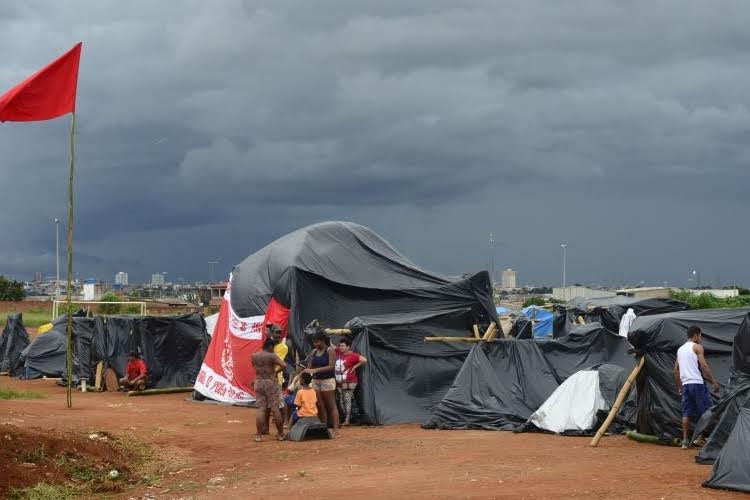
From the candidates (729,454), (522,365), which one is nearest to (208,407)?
(522,365)

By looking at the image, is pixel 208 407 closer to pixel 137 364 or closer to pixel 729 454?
pixel 137 364

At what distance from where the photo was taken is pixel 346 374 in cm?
1841

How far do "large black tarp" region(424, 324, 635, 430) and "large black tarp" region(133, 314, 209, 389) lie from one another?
11837 mm

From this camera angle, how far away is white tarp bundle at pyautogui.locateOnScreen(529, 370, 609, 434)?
53.2 feet

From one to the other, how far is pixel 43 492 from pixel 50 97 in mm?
9443

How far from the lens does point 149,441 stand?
16.0 meters

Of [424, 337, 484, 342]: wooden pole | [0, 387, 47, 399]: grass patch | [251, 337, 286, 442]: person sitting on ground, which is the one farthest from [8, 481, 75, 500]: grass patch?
[0, 387, 47, 399]: grass patch

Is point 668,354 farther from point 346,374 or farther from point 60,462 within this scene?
point 60,462

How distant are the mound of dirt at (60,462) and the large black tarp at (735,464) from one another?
723 cm

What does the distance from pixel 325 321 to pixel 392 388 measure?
373 centimetres

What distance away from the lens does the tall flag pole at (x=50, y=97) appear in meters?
17.3

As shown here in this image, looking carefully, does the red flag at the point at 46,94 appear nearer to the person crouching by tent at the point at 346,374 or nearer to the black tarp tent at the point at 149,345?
the person crouching by tent at the point at 346,374

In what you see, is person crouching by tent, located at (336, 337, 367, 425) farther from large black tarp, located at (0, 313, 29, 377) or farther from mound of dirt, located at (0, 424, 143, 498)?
large black tarp, located at (0, 313, 29, 377)

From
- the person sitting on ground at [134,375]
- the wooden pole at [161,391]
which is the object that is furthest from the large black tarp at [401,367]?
the person sitting on ground at [134,375]
